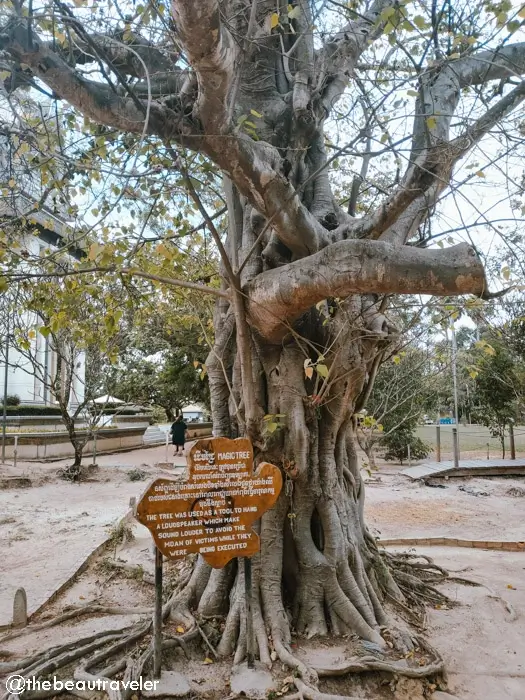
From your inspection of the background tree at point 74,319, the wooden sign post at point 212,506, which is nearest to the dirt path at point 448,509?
the wooden sign post at point 212,506

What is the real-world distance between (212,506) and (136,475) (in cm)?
1164

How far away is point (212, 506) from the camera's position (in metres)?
3.82

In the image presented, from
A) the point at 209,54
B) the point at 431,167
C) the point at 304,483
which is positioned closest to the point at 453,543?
the point at 304,483

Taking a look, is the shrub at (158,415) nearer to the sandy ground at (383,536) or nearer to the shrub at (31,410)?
the shrub at (31,410)

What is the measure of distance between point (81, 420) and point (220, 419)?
67.2 ft

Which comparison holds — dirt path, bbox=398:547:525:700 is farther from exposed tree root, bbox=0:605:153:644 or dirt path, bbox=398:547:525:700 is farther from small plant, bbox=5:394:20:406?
small plant, bbox=5:394:20:406

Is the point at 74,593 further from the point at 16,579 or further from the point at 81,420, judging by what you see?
the point at 81,420

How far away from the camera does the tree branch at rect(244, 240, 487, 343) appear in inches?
125

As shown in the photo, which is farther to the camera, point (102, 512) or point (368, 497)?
point (368, 497)

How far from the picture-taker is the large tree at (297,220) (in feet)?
11.7

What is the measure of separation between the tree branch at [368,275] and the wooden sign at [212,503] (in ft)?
3.87

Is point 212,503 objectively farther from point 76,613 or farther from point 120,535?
point 120,535

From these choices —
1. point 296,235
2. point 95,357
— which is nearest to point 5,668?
point 296,235

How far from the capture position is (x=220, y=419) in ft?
17.7
